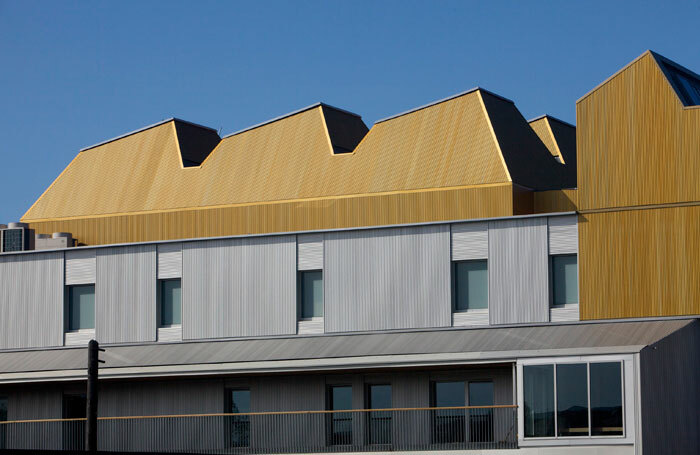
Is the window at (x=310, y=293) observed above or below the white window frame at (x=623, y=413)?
above

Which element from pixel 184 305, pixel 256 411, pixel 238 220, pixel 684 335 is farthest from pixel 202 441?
pixel 684 335

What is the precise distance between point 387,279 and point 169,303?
917cm

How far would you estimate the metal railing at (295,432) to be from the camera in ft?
140

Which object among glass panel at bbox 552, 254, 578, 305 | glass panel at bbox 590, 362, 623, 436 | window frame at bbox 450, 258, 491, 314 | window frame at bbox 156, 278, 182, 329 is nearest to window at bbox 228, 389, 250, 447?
window frame at bbox 156, 278, 182, 329

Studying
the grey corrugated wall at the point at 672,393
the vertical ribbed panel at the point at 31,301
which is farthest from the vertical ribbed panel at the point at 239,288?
the grey corrugated wall at the point at 672,393

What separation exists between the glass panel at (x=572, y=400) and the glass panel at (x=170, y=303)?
55.7ft

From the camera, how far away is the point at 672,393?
41.0 metres

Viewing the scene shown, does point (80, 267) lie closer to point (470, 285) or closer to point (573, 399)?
point (470, 285)

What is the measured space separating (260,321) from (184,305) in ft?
10.7

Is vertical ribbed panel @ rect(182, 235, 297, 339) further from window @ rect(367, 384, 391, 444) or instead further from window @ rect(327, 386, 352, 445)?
window @ rect(367, 384, 391, 444)

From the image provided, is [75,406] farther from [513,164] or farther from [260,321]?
[513,164]

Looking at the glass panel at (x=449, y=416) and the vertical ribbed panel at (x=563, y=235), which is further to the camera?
the vertical ribbed panel at (x=563, y=235)

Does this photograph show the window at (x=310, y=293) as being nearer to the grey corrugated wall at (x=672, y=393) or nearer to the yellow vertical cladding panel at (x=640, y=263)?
the yellow vertical cladding panel at (x=640, y=263)

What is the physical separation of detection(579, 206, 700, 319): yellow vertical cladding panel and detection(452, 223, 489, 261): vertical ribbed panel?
355 centimetres
